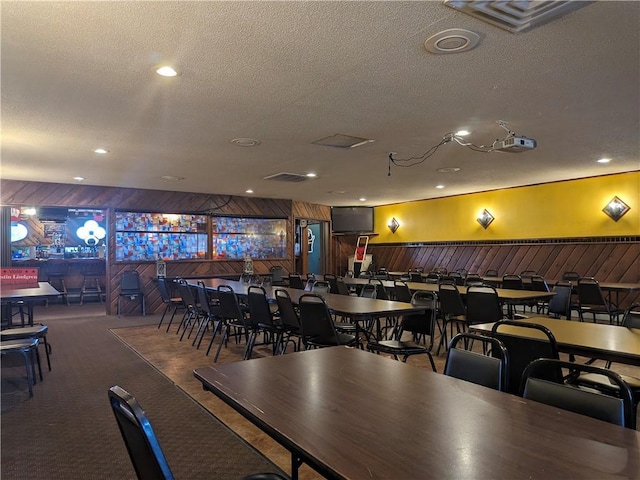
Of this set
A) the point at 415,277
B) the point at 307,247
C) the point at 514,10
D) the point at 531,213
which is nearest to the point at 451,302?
the point at 415,277

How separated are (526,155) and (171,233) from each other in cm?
735

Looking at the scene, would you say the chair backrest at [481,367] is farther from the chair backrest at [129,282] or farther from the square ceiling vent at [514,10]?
the chair backrest at [129,282]

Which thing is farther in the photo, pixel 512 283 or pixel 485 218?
pixel 485 218

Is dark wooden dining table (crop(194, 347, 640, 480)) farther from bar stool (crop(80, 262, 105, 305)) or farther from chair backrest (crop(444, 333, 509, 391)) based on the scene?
bar stool (crop(80, 262, 105, 305))

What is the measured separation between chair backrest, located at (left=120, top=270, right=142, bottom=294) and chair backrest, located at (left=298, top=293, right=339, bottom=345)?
6.18 meters

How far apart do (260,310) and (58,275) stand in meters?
9.06

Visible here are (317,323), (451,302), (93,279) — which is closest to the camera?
(317,323)

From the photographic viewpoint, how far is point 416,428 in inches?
51.3

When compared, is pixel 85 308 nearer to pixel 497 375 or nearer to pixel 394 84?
pixel 394 84

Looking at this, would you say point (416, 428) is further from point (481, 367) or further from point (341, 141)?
point (341, 141)

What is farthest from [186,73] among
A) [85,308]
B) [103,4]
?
[85,308]

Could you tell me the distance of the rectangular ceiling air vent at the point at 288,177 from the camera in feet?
25.2

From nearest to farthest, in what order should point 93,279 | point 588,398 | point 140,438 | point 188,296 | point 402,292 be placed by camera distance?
point 140,438
point 588,398
point 402,292
point 188,296
point 93,279

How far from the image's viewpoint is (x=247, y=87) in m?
3.65
